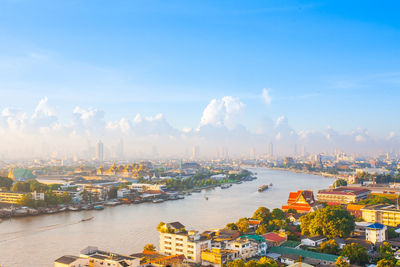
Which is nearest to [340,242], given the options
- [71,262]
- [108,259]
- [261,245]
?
[261,245]

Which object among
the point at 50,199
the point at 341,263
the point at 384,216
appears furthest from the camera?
the point at 50,199

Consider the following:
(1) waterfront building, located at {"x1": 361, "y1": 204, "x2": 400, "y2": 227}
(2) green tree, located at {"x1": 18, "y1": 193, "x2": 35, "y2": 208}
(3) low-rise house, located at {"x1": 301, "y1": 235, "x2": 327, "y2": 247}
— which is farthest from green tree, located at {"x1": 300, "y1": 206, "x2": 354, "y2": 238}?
(2) green tree, located at {"x1": 18, "y1": 193, "x2": 35, "y2": 208}

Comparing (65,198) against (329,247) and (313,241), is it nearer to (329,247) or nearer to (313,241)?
(313,241)

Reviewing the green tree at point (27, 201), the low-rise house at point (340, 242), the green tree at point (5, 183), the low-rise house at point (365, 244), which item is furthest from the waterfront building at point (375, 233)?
the green tree at point (5, 183)

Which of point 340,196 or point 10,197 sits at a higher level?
point 10,197

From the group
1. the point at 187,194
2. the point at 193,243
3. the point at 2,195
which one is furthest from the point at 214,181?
the point at 193,243

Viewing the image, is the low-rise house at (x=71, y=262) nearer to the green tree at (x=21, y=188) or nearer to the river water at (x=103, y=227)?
the river water at (x=103, y=227)
